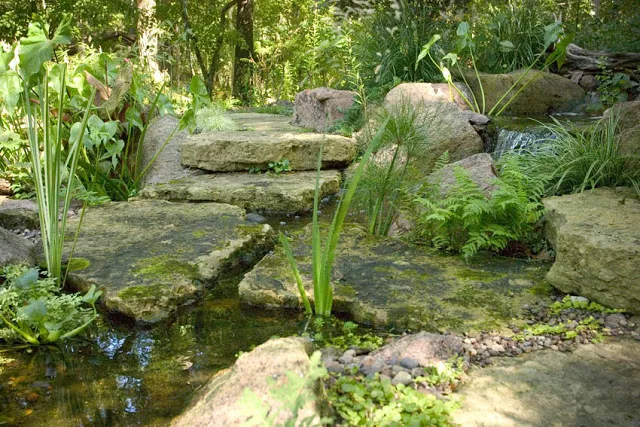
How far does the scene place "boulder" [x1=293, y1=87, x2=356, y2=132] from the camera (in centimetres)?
748

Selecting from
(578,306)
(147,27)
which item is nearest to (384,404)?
(578,306)

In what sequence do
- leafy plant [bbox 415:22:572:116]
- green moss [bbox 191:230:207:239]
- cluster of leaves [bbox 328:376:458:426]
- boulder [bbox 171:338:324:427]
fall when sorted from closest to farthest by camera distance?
1. boulder [bbox 171:338:324:427]
2. cluster of leaves [bbox 328:376:458:426]
3. green moss [bbox 191:230:207:239]
4. leafy plant [bbox 415:22:572:116]

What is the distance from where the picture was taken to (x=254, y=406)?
122 centimetres

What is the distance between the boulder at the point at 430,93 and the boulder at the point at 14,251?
13.8 feet

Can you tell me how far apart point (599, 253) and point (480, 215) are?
85cm

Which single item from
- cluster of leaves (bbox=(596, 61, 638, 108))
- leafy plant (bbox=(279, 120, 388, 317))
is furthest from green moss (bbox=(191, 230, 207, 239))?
cluster of leaves (bbox=(596, 61, 638, 108))

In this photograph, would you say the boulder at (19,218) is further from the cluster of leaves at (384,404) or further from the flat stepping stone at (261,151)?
the cluster of leaves at (384,404)

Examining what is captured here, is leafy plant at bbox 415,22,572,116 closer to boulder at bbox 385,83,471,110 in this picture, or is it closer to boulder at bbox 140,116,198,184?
boulder at bbox 385,83,471,110

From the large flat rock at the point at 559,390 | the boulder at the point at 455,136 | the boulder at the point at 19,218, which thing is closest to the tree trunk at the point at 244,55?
the boulder at the point at 455,136

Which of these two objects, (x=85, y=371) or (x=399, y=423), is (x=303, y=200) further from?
(x=399, y=423)

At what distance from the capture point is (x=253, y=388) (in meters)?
1.79

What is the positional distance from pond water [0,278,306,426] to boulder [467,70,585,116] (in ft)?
16.5

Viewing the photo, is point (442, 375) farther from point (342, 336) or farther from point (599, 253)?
point (599, 253)

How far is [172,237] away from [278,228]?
3.23 feet
